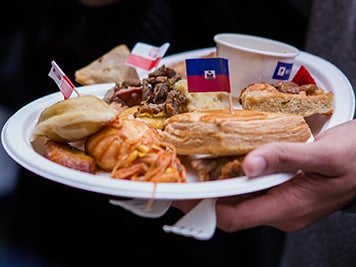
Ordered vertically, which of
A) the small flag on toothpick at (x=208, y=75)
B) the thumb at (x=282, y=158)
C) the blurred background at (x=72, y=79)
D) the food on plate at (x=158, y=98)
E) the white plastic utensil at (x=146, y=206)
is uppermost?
the small flag on toothpick at (x=208, y=75)

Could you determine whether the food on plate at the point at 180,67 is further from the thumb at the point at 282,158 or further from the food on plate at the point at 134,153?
the thumb at the point at 282,158

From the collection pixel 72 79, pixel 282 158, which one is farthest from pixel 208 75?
pixel 72 79

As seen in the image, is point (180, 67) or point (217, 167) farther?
point (180, 67)

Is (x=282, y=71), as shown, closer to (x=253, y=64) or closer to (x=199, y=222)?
(x=253, y=64)

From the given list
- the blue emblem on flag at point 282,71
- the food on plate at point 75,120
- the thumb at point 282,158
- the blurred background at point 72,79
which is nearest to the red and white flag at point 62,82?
the food on plate at point 75,120

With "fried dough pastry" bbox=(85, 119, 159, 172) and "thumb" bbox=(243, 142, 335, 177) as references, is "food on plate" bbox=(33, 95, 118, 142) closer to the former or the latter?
"fried dough pastry" bbox=(85, 119, 159, 172)

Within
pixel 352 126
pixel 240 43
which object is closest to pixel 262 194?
pixel 352 126

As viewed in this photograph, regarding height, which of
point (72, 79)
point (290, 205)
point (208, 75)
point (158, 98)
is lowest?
point (72, 79)
